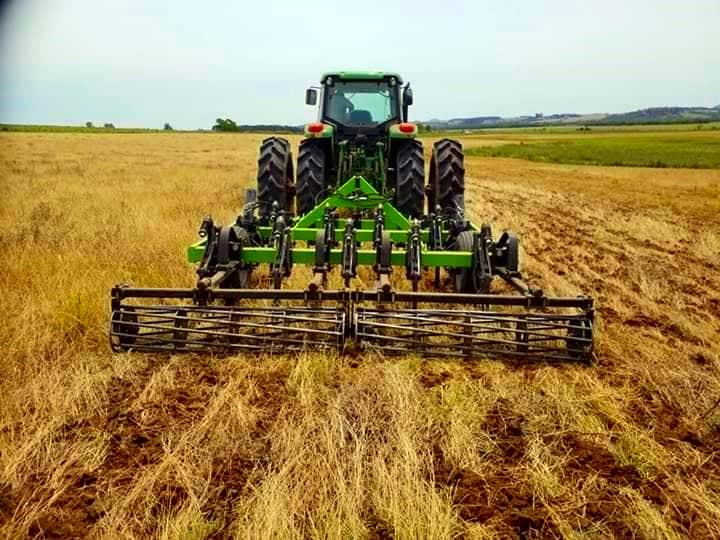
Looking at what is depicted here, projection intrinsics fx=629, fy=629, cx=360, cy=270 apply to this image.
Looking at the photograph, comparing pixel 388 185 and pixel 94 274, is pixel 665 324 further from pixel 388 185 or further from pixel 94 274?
pixel 94 274

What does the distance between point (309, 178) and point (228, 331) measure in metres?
3.48

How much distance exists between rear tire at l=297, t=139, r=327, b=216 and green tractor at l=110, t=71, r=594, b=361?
0.04ft

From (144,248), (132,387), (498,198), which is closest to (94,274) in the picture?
(144,248)

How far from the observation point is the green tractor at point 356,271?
13.0 ft

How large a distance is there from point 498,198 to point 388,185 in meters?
8.37

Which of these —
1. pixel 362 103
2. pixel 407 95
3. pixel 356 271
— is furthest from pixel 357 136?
pixel 356 271

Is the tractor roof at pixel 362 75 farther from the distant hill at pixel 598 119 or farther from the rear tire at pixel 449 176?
the distant hill at pixel 598 119

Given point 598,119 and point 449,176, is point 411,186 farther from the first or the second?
point 598,119

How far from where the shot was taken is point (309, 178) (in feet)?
23.9

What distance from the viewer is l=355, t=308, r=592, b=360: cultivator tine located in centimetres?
391

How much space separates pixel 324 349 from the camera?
3.94 metres

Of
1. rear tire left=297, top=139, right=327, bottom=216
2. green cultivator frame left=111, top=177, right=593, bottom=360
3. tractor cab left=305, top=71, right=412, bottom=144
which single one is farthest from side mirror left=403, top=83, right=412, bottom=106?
green cultivator frame left=111, top=177, right=593, bottom=360

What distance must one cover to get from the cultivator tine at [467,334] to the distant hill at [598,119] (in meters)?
134

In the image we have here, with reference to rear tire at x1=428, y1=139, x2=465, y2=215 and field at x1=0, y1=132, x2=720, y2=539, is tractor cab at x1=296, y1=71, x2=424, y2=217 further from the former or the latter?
field at x1=0, y1=132, x2=720, y2=539
